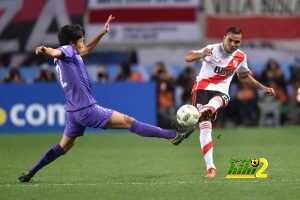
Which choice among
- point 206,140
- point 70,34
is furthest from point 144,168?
point 70,34

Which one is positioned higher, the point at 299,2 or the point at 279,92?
the point at 299,2

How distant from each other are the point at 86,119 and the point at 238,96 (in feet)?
43.0

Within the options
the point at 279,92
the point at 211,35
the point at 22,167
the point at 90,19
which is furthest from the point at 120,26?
the point at 22,167

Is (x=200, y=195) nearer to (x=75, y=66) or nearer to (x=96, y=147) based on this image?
(x=75, y=66)

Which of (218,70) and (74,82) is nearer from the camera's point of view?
(74,82)

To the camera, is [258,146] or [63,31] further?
[258,146]

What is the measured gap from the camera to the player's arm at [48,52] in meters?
11.2

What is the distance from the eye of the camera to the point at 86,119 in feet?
39.4

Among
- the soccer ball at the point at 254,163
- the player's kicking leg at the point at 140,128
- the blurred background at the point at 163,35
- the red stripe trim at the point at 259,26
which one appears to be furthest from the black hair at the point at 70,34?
the red stripe trim at the point at 259,26

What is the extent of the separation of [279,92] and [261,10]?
2.77m

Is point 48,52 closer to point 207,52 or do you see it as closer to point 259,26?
point 207,52

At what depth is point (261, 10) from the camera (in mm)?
26516

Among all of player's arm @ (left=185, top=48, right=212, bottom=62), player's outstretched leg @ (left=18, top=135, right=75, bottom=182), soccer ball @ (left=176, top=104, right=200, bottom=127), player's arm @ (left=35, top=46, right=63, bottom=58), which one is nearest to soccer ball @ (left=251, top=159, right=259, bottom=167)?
soccer ball @ (left=176, top=104, right=200, bottom=127)

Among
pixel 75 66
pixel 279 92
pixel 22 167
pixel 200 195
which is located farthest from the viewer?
pixel 279 92
